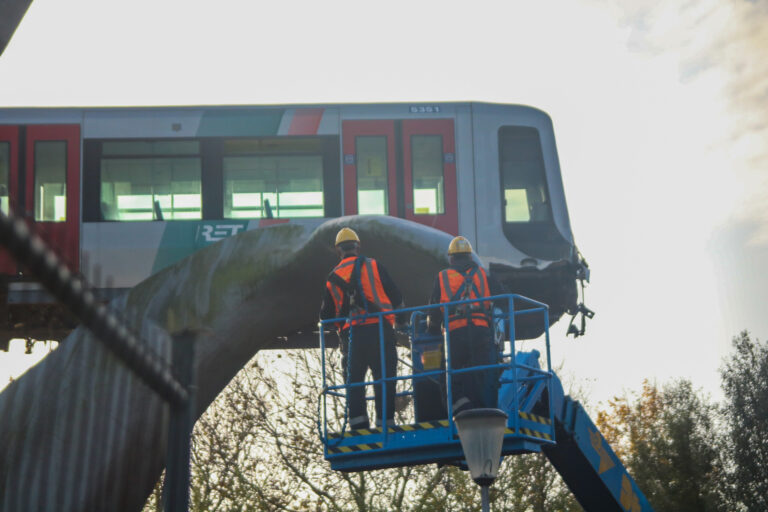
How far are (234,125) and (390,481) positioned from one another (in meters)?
13.2

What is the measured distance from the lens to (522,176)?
16.0 meters

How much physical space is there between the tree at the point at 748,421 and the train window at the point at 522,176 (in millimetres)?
33336

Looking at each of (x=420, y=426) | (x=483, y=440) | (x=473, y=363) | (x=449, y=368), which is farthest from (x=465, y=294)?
(x=483, y=440)

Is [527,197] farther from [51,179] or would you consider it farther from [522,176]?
[51,179]

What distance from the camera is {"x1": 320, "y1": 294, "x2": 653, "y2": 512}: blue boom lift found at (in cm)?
848

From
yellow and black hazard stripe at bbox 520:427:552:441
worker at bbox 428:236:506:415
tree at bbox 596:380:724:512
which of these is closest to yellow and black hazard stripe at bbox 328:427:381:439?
worker at bbox 428:236:506:415

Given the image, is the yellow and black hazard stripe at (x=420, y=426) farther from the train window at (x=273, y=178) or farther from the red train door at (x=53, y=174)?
the red train door at (x=53, y=174)

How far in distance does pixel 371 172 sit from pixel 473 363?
24.2 feet

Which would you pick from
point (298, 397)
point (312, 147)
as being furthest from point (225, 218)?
point (298, 397)

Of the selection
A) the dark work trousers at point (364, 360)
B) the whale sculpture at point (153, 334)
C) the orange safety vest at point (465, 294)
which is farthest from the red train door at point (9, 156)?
the orange safety vest at point (465, 294)

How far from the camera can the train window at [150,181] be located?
15383 millimetres

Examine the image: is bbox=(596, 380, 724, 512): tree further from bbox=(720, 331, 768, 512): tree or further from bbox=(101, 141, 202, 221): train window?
bbox=(101, 141, 202, 221): train window

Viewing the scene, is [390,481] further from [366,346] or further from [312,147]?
[366,346]

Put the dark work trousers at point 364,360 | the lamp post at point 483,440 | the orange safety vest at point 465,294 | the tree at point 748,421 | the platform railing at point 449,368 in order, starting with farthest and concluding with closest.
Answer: the tree at point 748,421 < the dark work trousers at point 364,360 < the orange safety vest at point 465,294 < the platform railing at point 449,368 < the lamp post at point 483,440
